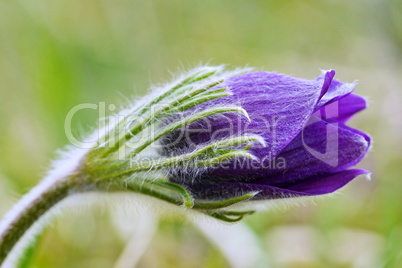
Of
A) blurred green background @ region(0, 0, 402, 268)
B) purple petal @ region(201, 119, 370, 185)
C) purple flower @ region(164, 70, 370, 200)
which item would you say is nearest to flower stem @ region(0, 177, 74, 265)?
blurred green background @ region(0, 0, 402, 268)

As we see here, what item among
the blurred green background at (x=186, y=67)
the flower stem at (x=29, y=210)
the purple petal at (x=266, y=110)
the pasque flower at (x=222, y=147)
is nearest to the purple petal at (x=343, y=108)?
the pasque flower at (x=222, y=147)

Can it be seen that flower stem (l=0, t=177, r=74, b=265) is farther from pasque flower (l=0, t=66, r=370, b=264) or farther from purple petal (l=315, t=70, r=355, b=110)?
purple petal (l=315, t=70, r=355, b=110)

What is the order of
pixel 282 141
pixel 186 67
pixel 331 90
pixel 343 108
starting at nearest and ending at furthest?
1. pixel 282 141
2. pixel 331 90
3. pixel 343 108
4. pixel 186 67

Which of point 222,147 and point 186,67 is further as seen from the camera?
point 186,67

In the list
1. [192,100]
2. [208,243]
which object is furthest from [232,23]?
Answer: [192,100]

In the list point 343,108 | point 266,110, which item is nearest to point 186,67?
point 343,108

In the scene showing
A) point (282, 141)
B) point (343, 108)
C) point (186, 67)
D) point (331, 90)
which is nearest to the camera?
point (282, 141)

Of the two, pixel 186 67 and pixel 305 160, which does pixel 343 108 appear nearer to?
pixel 305 160

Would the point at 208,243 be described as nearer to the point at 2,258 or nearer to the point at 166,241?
the point at 166,241
